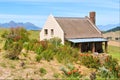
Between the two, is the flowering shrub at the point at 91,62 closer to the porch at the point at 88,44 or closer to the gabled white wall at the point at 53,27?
the porch at the point at 88,44

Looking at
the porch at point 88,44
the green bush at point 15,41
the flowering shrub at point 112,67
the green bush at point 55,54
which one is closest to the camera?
the green bush at point 15,41

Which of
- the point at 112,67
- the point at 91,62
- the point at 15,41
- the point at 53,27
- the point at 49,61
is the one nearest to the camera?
the point at 49,61

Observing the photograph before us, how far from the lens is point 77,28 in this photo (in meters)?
45.0

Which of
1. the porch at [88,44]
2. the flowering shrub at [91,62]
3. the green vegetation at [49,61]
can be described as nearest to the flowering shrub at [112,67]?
the green vegetation at [49,61]

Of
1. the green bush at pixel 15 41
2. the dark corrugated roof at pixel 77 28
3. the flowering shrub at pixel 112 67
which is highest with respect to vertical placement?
the dark corrugated roof at pixel 77 28

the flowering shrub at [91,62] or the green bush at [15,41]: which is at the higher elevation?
the green bush at [15,41]

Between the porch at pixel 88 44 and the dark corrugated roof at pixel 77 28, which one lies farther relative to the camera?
the dark corrugated roof at pixel 77 28

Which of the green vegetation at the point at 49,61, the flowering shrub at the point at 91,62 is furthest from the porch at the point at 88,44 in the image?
the flowering shrub at the point at 91,62

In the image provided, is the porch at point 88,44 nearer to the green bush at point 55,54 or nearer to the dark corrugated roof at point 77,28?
the dark corrugated roof at point 77,28

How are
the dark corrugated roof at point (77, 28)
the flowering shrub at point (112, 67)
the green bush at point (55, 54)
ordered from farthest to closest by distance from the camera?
the dark corrugated roof at point (77, 28) → the green bush at point (55, 54) → the flowering shrub at point (112, 67)

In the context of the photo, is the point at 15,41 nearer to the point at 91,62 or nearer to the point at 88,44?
the point at 91,62

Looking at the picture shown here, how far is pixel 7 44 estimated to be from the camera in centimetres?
1827

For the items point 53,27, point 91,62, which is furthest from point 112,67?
point 53,27

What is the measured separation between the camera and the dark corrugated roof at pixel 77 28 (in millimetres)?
43944
